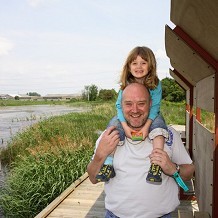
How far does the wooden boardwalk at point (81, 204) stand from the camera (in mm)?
5371

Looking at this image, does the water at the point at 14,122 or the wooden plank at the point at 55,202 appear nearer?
the wooden plank at the point at 55,202

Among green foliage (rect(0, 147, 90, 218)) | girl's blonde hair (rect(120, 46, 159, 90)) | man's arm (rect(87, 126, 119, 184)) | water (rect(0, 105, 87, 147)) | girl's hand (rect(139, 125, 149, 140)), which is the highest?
girl's blonde hair (rect(120, 46, 159, 90))

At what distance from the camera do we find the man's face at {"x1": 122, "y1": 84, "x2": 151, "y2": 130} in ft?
6.91

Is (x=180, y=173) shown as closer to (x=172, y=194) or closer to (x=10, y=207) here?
(x=172, y=194)

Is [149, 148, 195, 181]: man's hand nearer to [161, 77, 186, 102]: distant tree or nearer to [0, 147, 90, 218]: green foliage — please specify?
[0, 147, 90, 218]: green foliage

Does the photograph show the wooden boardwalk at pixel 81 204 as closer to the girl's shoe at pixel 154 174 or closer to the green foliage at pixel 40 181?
the green foliage at pixel 40 181

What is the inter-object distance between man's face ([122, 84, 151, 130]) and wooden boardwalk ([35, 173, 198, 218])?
3.44m

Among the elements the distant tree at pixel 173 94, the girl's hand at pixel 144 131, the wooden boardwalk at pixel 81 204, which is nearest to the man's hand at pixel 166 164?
the girl's hand at pixel 144 131

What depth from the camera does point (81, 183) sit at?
727cm

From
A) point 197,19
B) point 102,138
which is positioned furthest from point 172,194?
point 197,19

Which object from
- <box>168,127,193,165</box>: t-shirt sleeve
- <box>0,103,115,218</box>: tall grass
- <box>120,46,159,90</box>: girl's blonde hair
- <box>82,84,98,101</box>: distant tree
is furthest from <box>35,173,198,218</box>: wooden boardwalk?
<box>82,84,98,101</box>: distant tree

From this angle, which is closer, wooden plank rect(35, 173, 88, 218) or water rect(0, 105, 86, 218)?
wooden plank rect(35, 173, 88, 218)

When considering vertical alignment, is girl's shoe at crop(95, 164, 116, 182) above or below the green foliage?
above

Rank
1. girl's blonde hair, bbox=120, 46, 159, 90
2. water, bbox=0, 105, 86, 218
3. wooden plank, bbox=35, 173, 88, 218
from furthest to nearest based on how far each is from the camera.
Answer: water, bbox=0, 105, 86, 218
wooden plank, bbox=35, 173, 88, 218
girl's blonde hair, bbox=120, 46, 159, 90
